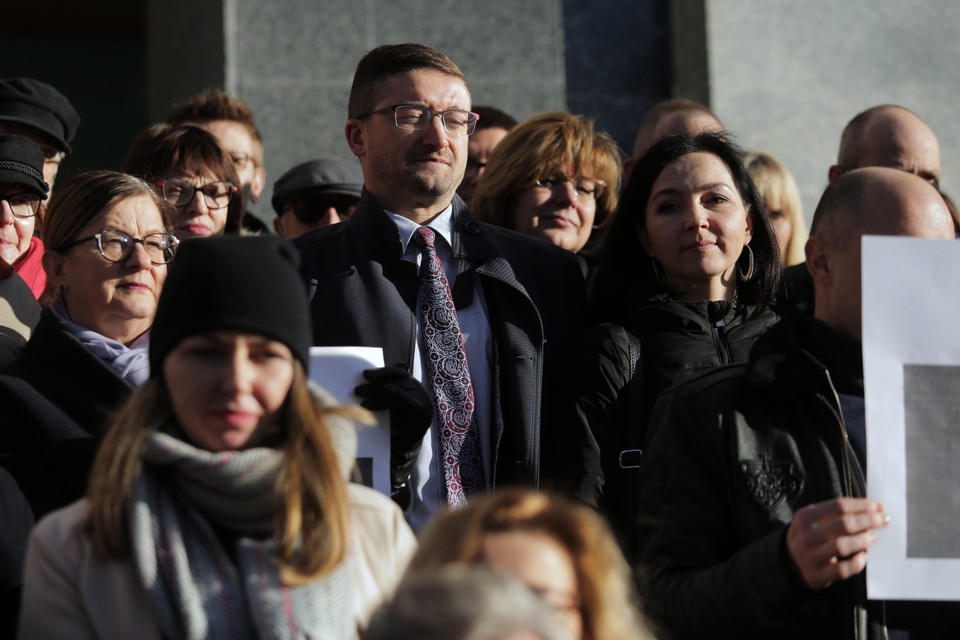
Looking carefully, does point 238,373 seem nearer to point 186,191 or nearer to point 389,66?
point 389,66

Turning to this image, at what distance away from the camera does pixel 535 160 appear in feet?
17.8

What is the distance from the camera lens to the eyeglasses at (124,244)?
164 inches

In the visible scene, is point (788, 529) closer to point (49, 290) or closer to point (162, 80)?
point (49, 290)

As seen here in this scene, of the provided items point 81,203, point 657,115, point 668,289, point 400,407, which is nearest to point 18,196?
point 81,203

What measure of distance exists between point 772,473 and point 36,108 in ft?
10.8

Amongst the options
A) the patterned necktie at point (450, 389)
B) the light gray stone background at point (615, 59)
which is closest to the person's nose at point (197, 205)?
the patterned necktie at point (450, 389)

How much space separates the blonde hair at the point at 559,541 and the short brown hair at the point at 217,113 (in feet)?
12.9

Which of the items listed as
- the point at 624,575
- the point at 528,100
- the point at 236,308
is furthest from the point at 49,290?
the point at 528,100

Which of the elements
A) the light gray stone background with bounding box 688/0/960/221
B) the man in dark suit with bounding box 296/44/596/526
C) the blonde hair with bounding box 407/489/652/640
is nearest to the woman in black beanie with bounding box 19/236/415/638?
the blonde hair with bounding box 407/489/652/640

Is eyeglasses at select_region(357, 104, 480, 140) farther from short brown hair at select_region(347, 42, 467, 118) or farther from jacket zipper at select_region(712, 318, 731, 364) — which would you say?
jacket zipper at select_region(712, 318, 731, 364)

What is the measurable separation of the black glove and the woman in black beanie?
74 cm

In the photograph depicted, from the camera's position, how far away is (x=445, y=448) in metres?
4.23

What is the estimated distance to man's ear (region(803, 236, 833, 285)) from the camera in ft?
11.8

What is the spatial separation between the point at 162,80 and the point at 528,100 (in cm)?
218
